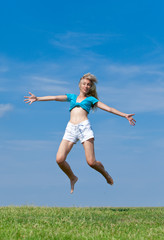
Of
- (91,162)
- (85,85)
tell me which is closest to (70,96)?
(85,85)

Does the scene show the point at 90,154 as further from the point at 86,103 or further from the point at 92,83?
the point at 92,83

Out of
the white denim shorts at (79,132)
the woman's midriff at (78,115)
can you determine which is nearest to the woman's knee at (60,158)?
the white denim shorts at (79,132)

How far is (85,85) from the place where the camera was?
30.0 feet

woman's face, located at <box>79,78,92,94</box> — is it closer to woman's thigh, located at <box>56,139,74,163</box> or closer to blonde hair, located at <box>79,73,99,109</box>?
blonde hair, located at <box>79,73,99,109</box>

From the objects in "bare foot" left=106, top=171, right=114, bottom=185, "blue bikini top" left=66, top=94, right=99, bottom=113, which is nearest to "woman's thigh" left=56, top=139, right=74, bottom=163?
"blue bikini top" left=66, top=94, right=99, bottom=113

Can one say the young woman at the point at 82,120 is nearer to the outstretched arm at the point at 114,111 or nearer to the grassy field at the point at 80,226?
the outstretched arm at the point at 114,111

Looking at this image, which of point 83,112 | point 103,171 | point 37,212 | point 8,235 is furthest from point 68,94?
point 8,235

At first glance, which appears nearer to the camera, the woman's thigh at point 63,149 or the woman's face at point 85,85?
the woman's thigh at point 63,149

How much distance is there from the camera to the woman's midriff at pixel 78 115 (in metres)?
8.80

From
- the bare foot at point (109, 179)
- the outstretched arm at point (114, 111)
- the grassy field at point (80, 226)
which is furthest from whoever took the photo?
the bare foot at point (109, 179)

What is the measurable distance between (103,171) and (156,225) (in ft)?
8.41

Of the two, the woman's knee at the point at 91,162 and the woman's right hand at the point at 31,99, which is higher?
the woman's right hand at the point at 31,99

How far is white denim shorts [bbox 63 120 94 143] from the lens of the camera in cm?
867

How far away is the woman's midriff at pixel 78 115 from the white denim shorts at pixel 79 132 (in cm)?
10
